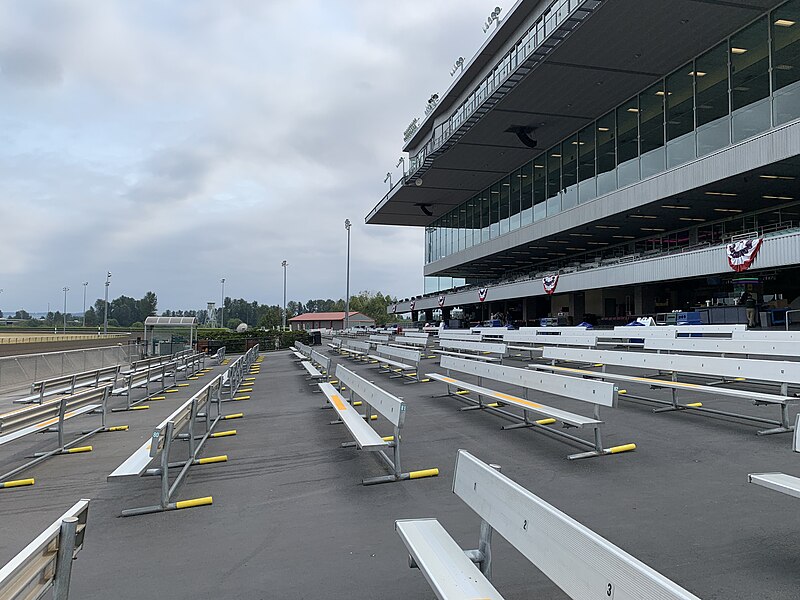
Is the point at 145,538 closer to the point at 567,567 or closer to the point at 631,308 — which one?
the point at 567,567

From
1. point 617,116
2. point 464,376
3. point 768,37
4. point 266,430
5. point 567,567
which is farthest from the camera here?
point 617,116

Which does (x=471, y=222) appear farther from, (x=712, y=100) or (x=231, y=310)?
(x=231, y=310)

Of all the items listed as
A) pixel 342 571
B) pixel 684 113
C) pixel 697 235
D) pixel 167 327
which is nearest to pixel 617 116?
pixel 684 113

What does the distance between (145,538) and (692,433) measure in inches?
231

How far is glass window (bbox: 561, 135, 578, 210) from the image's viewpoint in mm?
34656

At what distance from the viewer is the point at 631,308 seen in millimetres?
37531

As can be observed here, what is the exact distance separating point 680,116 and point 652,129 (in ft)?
6.21

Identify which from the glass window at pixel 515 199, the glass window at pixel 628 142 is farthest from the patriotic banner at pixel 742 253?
the glass window at pixel 515 199

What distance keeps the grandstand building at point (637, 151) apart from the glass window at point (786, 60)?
49 mm

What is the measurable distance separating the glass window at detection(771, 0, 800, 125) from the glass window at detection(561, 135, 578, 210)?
43.6ft

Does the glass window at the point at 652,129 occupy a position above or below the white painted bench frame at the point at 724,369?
above

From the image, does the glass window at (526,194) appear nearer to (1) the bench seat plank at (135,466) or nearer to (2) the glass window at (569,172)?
(2) the glass window at (569,172)

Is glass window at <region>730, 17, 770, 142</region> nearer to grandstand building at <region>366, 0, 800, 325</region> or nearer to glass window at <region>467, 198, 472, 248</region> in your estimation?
grandstand building at <region>366, 0, 800, 325</region>

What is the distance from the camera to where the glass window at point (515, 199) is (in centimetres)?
4169
